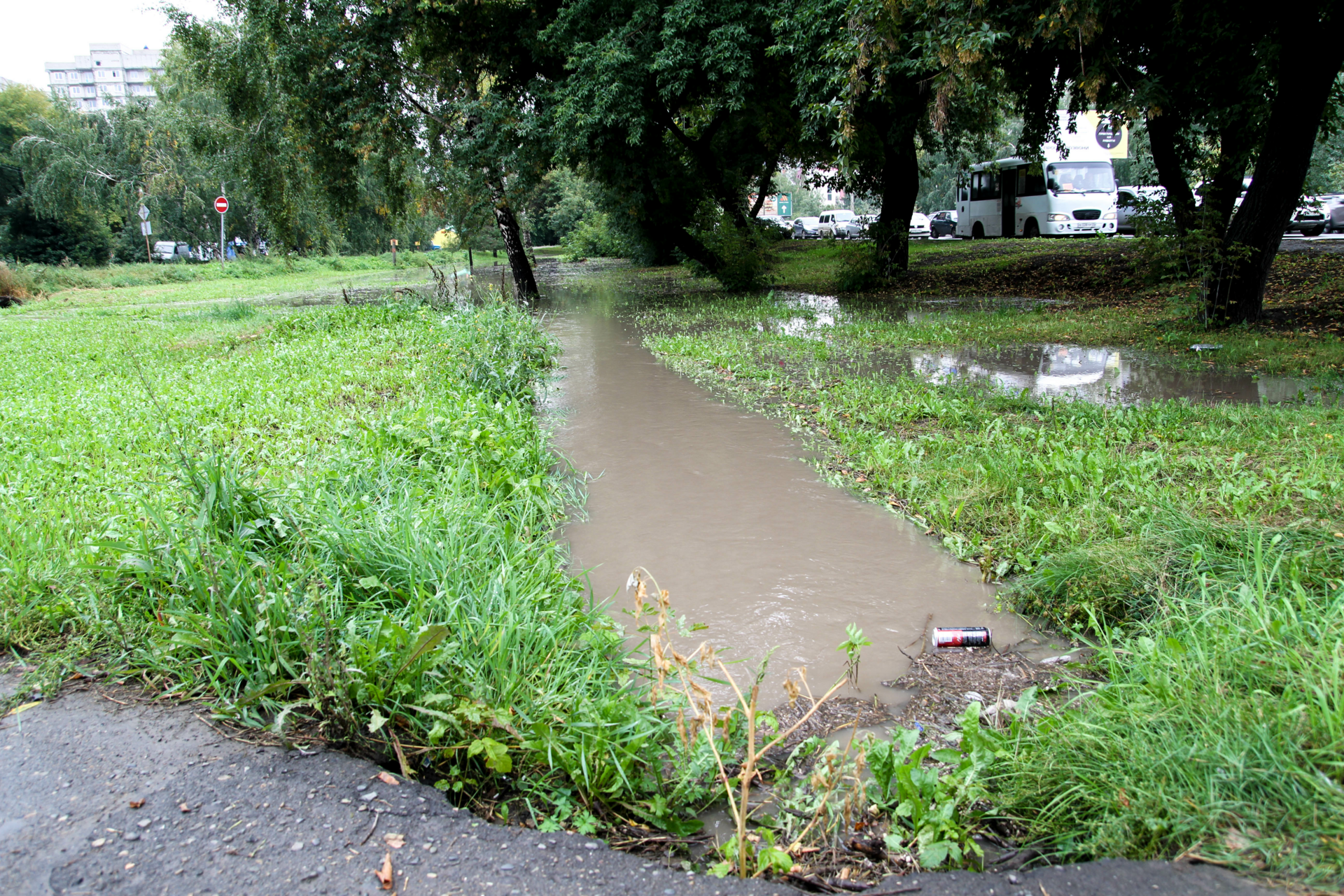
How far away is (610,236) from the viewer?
42.8 m

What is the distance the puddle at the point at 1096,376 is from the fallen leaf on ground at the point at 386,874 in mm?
6542

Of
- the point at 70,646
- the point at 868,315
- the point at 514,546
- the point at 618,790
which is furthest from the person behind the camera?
the point at 868,315

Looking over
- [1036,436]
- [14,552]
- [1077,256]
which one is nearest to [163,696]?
[14,552]

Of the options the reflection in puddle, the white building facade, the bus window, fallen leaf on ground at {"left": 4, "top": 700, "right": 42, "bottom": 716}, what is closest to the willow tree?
the reflection in puddle

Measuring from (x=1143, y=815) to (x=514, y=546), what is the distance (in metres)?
2.84

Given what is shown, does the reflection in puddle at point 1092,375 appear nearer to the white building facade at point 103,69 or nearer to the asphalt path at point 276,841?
the asphalt path at point 276,841

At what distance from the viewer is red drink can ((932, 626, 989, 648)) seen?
12.5 ft

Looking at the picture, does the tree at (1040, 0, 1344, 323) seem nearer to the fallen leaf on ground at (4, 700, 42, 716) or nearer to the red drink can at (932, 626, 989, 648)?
the red drink can at (932, 626, 989, 648)

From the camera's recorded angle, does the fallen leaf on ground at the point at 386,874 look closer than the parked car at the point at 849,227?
Yes

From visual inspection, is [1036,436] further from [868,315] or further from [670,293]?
[670,293]

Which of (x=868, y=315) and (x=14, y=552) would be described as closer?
(x=14, y=552)

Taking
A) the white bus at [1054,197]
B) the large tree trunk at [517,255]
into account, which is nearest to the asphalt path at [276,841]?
the large tree trunk at [517,255]

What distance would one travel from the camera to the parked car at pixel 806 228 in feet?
165

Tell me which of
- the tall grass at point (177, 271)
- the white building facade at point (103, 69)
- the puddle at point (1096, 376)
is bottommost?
the puddle at point (1096, 376)
